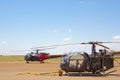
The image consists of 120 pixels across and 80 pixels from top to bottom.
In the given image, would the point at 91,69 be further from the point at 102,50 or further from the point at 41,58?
the point at 41,58

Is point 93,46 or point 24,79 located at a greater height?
point 93,46

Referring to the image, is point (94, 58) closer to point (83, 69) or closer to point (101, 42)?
point (83, 69)

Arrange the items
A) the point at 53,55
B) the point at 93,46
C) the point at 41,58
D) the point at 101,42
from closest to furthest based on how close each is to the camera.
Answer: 1. the point at 101,42
2. the point at 93,46
3. the point at 53,55
4. the point at 41,58

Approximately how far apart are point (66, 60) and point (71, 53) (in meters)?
0.77

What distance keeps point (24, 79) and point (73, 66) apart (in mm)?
4748

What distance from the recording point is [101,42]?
808 inches

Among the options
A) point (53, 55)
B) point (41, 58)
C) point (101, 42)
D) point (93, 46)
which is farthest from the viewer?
point (41, 58)

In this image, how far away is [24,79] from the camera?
62.8 feet

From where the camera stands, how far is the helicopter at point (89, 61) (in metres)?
22.5

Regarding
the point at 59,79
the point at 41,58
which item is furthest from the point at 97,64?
the point at 41,58

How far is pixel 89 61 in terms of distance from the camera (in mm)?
22750

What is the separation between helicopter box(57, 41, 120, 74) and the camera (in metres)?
22.5

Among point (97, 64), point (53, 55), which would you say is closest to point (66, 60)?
point (97, 64)

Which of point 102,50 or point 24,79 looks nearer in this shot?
point 24,79
